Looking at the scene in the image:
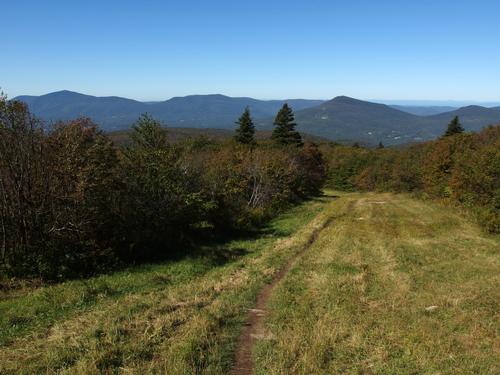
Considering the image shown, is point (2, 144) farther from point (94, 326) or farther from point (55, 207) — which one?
point (94, 326)

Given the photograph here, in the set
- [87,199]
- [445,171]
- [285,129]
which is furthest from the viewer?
[285,129]

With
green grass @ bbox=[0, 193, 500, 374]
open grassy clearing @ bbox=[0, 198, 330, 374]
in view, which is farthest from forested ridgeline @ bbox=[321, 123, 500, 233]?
open grassy clearing @ bbox=[0, 198, 330, 374]

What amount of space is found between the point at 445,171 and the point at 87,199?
190 feet

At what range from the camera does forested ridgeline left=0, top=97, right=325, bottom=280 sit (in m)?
14.0

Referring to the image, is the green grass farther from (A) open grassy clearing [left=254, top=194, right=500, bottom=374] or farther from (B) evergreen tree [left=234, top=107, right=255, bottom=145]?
(B) evergreen tree [left=234, top=107, right=255, bottom=145]

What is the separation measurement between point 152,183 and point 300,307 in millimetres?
11233

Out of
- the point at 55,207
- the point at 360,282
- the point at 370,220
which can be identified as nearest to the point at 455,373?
the point at 360,282

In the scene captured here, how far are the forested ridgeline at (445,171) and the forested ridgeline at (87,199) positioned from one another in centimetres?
2242

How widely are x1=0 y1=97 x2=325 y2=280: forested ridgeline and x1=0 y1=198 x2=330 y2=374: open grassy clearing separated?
196 centimetres

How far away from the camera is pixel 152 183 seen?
19.1 m

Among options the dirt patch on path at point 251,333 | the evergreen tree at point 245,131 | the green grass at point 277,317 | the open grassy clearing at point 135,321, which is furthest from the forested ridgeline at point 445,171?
the evergreen tree at point 245,131

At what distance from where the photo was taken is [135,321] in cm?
949

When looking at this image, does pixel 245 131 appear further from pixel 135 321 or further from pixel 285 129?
pixel 135 321

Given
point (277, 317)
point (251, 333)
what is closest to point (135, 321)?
point (251, 333)
